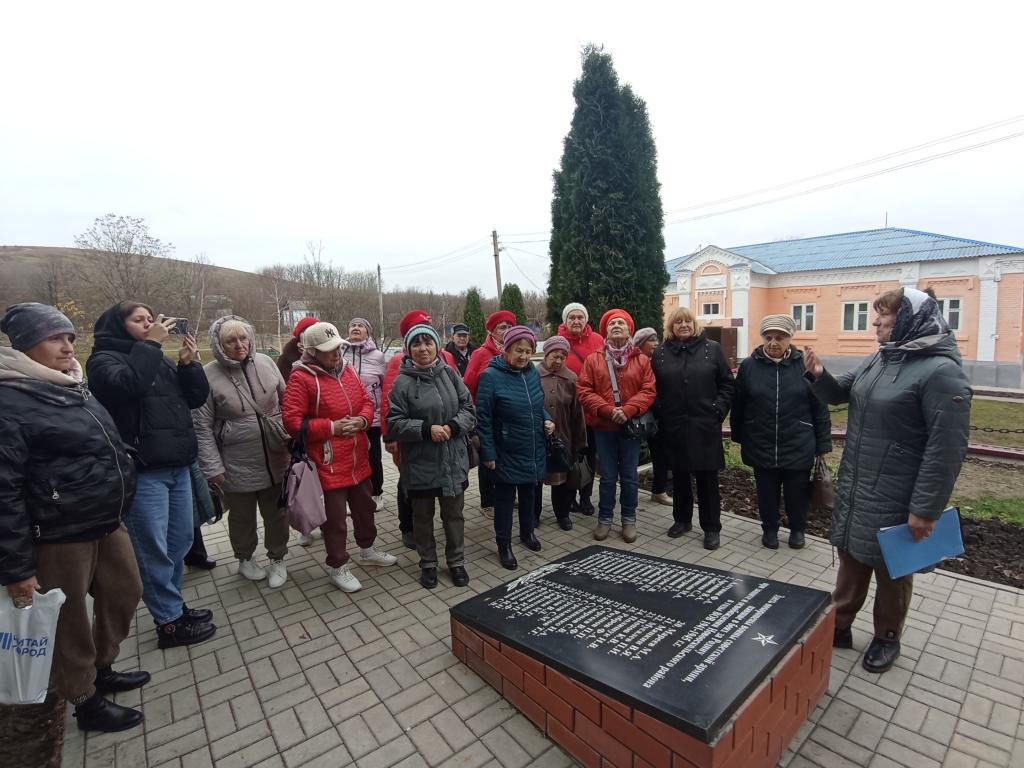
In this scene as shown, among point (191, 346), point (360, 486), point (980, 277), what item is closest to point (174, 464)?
point (191, 346)

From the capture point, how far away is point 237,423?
3.55 meters

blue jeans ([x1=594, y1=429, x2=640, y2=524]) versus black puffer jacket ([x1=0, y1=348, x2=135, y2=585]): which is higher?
black puffer jacket ([x1=0, y1=348, x2=135, y2=585])

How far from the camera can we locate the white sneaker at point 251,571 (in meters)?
3.95

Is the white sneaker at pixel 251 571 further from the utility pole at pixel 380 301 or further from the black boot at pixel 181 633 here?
the utility pole at pixel 380 301

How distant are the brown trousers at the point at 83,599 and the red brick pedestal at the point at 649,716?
1754mm

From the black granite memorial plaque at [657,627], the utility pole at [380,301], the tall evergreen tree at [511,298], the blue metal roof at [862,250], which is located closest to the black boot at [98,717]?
the black granite memorial plaque at [657,627]

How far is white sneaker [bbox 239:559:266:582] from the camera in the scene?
3949 millimetres

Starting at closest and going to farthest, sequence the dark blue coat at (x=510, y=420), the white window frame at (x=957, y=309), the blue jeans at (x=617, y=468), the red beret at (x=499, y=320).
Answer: the dark blue coat at (x=510, y=420) → the blue jeans at (x=617, y=468) → the red beret at (x=499, y=320) → the white window frame at (x=957, y=309)

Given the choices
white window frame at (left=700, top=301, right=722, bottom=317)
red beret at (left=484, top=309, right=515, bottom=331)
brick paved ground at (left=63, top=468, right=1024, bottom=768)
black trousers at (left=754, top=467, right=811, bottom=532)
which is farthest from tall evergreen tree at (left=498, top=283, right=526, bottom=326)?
white window frame at (left=700, top=301, right=722, bottom=317)

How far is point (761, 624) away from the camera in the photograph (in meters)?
2.34

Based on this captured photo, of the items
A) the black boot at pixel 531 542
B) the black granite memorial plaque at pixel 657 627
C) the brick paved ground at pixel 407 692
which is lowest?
the brick paved ground at pixel 407 692

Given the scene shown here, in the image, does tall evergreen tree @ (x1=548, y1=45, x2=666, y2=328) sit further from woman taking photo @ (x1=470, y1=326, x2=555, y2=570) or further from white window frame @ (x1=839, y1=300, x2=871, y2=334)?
white window frame @ (x1=839, y1=300, x2=871, y2=334)

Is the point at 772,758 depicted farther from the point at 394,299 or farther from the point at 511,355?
the point at 394,299

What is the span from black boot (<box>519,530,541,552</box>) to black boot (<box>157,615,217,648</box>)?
92.1 inches
